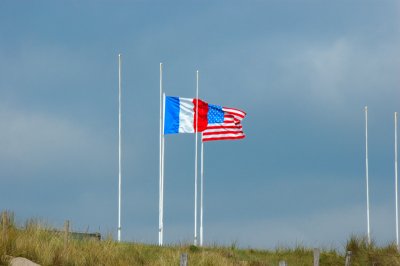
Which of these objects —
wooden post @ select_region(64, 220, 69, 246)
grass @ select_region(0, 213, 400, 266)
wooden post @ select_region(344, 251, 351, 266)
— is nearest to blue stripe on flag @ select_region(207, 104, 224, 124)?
grass @ select_region(0, 213, 400, 266)

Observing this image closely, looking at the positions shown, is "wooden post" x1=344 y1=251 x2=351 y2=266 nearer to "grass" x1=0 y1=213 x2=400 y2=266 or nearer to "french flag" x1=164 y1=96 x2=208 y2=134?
"grass" x1=0 y1=213 x2=400 y2=266

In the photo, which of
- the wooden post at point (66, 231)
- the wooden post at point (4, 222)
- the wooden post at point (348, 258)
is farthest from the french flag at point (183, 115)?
the wooden post at point (4, 222)

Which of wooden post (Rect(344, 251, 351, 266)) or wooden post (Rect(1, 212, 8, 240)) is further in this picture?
wooden post (Rect(344, 251, 351, 266))

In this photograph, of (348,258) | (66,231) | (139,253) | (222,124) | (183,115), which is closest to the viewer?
(66,231)

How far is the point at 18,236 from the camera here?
109 feet

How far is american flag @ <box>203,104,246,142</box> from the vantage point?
1881 inches

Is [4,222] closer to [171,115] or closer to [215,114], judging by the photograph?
[171,115]

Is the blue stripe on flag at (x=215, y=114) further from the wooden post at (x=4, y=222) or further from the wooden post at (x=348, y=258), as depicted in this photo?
the wooden post at (x=4, y=222)

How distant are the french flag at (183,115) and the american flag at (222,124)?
0.38 meters

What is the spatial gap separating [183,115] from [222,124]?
7.57 ft

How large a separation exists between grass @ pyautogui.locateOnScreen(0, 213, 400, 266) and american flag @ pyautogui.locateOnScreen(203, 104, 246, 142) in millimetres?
7018

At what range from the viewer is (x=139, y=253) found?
37.3 metres

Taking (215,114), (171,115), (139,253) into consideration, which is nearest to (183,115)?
(171,115)

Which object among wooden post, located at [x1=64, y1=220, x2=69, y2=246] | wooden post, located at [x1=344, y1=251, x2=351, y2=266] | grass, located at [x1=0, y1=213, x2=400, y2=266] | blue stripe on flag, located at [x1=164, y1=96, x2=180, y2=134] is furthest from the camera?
blue stripe on flag, located at [x1=164, y1=96, x2=180, y2=134]
